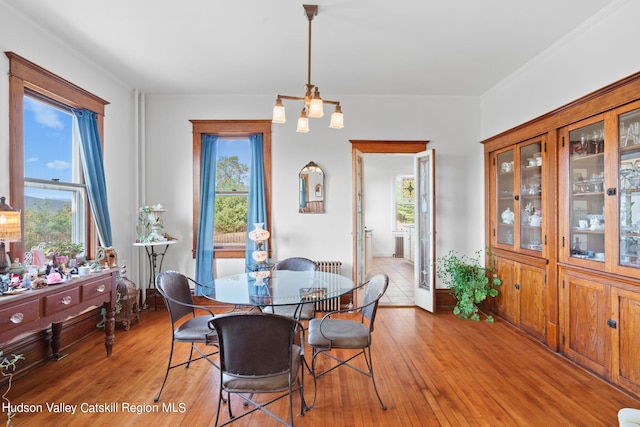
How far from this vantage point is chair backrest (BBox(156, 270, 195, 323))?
2.45 metres

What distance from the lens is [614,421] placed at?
2133 mm

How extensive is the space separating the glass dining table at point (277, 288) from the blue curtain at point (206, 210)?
165 cm

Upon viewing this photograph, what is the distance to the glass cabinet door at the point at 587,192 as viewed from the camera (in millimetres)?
2734

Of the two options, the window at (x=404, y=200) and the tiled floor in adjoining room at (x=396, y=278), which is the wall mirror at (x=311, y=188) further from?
the window at (x=404, y=200)

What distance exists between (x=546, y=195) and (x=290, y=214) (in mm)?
3080

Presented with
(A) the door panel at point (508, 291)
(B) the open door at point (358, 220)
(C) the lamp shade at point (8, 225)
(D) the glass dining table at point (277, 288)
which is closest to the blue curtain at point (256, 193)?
(B) the open door at point (358, 220)

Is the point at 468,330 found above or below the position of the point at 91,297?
below

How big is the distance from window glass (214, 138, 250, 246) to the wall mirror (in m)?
0.82

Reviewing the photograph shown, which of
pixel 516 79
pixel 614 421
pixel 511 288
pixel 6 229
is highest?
pixel 516 79

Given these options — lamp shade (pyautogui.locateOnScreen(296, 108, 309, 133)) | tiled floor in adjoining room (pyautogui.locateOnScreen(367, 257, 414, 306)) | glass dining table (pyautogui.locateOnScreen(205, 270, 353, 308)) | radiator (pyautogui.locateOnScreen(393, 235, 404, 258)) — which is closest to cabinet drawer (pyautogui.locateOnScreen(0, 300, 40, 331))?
glass dining table (pyautogui.locateOnScreen(205, 270, 353, 308))

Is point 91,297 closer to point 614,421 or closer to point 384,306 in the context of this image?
point 384,306

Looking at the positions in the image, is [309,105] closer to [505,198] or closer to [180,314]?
[180,314]

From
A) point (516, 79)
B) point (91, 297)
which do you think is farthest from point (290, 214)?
point (516, 79)

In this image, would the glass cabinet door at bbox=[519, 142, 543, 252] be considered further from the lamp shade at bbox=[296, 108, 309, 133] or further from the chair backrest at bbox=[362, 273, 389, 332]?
the lamp shade at bbox=[296, 108, 309, 133]
